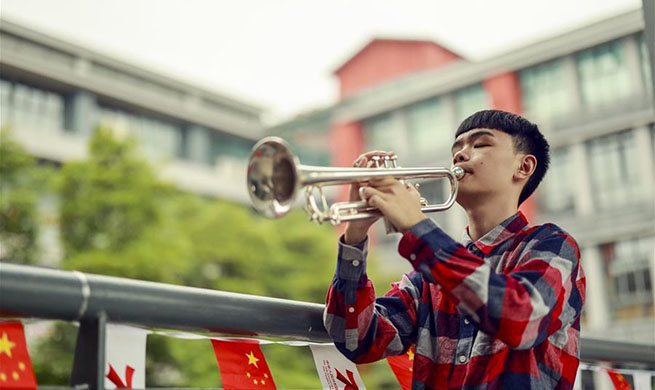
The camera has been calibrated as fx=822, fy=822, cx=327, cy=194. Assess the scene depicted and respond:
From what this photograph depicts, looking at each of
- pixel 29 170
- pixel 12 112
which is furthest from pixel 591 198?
pixel 12 112

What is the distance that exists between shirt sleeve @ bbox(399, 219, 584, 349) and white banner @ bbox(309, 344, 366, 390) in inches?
21.3

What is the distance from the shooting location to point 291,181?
1.67 m

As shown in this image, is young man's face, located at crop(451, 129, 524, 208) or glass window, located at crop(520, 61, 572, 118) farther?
glass window, located at crop(520, 61, 572, 118)

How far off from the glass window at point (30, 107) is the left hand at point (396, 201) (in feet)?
82.1

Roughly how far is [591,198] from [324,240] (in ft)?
26.5

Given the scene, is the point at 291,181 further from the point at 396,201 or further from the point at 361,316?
the point at 361,316

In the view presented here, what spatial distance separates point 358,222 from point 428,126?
1079 inches

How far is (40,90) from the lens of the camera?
27703 mm

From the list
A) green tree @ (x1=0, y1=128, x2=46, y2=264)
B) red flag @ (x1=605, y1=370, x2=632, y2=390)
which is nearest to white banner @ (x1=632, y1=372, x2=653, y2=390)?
red flag @ (x1=605, y1=370, x2=632, y2=390)

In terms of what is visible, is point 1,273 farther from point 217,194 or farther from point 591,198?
point 217,194

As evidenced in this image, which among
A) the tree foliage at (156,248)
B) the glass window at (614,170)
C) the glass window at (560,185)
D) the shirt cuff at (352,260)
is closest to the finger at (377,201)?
the shirt cuff at (352,260)

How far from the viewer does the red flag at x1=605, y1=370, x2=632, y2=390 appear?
119 inches

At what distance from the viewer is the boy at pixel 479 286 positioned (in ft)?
5.39

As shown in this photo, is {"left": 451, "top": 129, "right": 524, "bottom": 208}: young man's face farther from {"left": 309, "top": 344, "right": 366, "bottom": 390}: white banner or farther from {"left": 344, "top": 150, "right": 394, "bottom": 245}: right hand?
{"left": 309, "top": 344, "right": 366, "bottom": 390}: white banner
